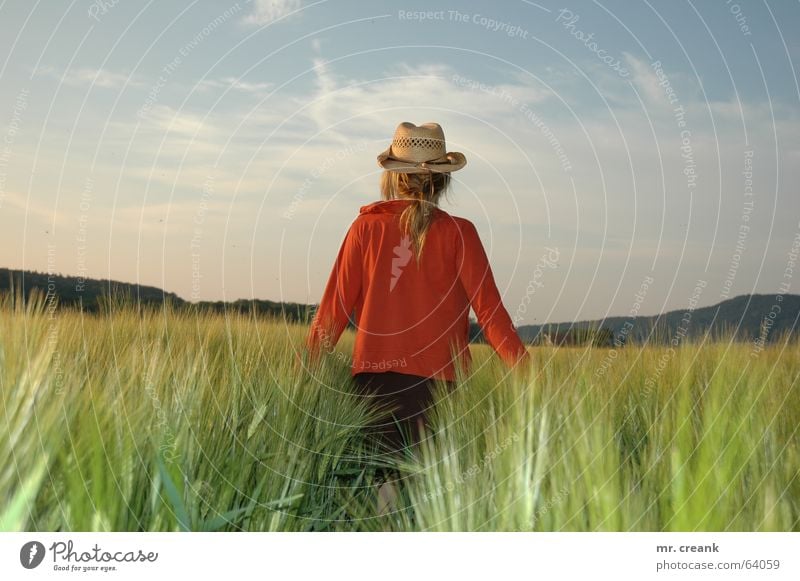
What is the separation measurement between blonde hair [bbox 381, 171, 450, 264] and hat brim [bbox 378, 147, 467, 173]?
1.0 inches

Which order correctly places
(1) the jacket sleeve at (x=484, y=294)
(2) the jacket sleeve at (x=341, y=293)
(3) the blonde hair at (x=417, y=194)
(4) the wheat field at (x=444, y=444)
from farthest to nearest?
(2) the jacket sleeve at (x=341, y=293), (3) the blonde hair at (x=417, y=194), (1) the jacket sleeve at (x=484, y=294), (4) the wheat field at (x=444, y=444)

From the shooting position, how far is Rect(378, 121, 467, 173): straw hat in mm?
4137

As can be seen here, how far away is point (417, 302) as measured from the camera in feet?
13.0

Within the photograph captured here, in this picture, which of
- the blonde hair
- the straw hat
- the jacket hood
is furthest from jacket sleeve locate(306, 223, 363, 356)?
the straw hat

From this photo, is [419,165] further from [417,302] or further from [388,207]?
[417,302]

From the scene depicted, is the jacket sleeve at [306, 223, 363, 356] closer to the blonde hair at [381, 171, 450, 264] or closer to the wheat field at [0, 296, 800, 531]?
the blonde hair at [381, 171, 450, 264]

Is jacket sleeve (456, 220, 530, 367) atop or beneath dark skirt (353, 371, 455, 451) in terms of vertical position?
atop

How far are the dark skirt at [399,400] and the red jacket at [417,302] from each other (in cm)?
4

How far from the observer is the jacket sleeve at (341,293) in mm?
4070

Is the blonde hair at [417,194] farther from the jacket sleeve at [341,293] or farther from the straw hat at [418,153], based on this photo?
the jacket sleeve at [341,293]

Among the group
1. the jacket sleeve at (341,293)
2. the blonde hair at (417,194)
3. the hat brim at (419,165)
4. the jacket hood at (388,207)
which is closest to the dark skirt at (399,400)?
the jacket sleeve at (341,293)

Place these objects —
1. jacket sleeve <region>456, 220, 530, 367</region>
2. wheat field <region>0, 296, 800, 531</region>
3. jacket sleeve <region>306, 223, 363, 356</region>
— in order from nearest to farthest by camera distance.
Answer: wheat field <region>0, 296, 800, 531</region> → jacket sleeve <region>456, 220, 530, 367</region> → jacket sleeve <region>306, 223, 363, 356</region>

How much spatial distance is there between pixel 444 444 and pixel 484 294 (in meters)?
1.21
